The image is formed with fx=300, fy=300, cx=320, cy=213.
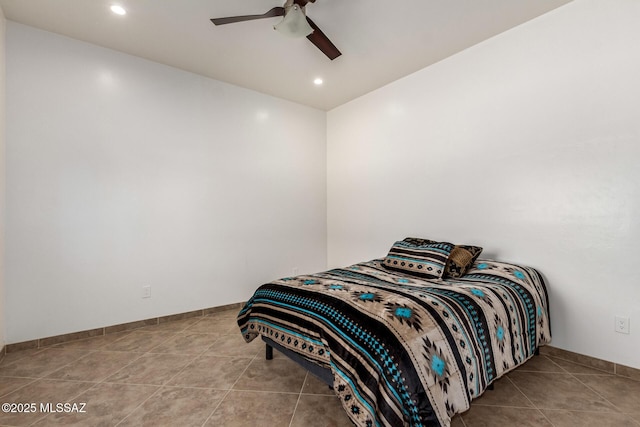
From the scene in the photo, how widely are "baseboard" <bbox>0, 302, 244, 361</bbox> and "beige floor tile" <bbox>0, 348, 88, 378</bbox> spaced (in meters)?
0.12

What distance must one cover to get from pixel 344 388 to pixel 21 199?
298 centimetres

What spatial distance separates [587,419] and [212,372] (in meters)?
2.30

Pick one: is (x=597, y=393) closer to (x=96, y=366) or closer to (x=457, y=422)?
(x=457, y=422)

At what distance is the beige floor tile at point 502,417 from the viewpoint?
5.30 feet

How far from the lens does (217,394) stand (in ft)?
6.20

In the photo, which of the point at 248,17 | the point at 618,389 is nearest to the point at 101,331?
the point at 248,17

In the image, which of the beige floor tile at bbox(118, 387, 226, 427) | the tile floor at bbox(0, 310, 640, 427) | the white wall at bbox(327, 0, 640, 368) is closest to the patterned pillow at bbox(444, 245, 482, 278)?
the white wall at bbox(327, 0, 640, 368)

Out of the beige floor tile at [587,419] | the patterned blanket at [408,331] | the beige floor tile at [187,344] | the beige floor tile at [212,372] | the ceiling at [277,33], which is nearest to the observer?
the patterned blanket at [408,331]

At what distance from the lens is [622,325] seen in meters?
2.08

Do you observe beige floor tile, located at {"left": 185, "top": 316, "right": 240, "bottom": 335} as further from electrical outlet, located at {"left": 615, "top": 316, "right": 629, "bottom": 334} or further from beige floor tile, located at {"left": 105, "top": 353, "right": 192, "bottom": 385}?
electrical outlet, located at {"left": 615, "top": 316, "right": 629, "bottom": 334}

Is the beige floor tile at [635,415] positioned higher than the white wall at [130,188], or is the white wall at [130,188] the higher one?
the white wall at [130,188]

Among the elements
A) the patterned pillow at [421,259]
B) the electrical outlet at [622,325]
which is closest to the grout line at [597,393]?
the electrical outlet at [622,325]

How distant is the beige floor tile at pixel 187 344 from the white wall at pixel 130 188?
1.86 ft

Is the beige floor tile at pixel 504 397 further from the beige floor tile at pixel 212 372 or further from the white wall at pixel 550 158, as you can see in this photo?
the beige floor tile at pixel 212 372
